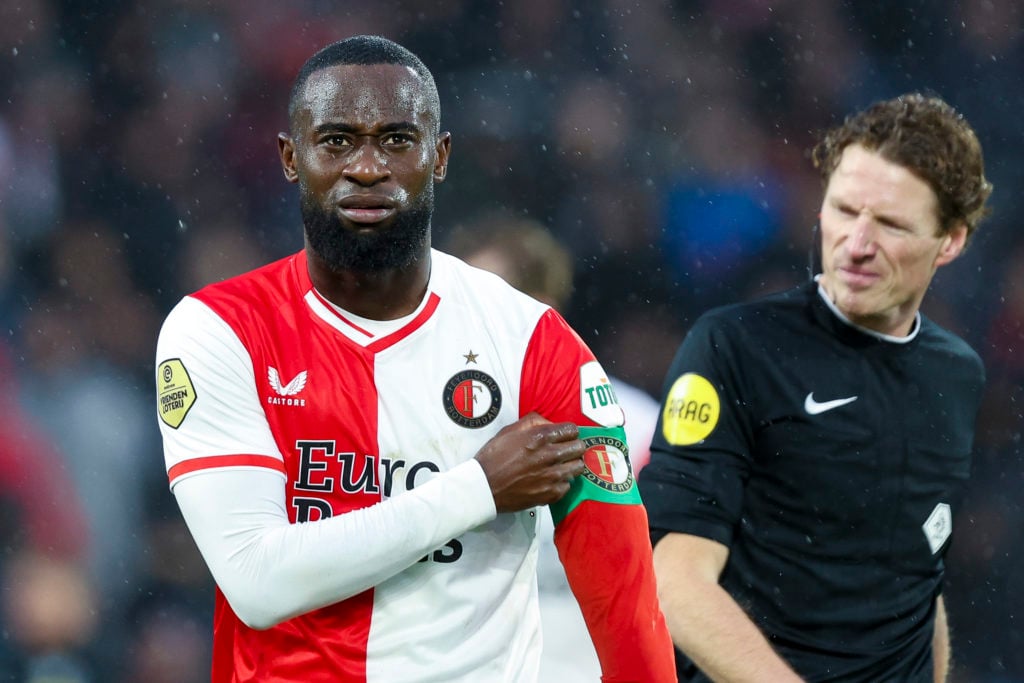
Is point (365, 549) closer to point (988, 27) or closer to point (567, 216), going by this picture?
point (567, 216)

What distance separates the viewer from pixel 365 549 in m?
2.02

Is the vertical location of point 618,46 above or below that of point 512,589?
above

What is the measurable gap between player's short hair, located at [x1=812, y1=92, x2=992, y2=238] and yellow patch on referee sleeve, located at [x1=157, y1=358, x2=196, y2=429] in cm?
196

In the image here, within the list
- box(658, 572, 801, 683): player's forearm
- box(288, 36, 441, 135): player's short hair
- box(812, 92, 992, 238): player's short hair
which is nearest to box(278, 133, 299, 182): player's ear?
box(288, 36, 441, 135): player's short hair

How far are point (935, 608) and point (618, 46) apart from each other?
11.2 ft

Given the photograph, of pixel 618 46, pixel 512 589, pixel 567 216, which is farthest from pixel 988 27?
pixel 512 589

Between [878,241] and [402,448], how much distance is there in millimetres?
1585

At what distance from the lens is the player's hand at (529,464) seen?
2127 millimetres

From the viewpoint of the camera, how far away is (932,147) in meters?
3.39

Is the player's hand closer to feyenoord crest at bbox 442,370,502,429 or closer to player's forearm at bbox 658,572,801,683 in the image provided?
feyenoord crest at bbox 442,370,502,429

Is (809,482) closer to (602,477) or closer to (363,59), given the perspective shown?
(602,477)

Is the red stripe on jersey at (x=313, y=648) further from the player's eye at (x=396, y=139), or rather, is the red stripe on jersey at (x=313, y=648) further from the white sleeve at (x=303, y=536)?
the player's eye at (x=396, y=139)

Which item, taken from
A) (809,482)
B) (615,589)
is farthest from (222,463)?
(809,482)

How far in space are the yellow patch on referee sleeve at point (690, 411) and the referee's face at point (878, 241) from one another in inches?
17.1
